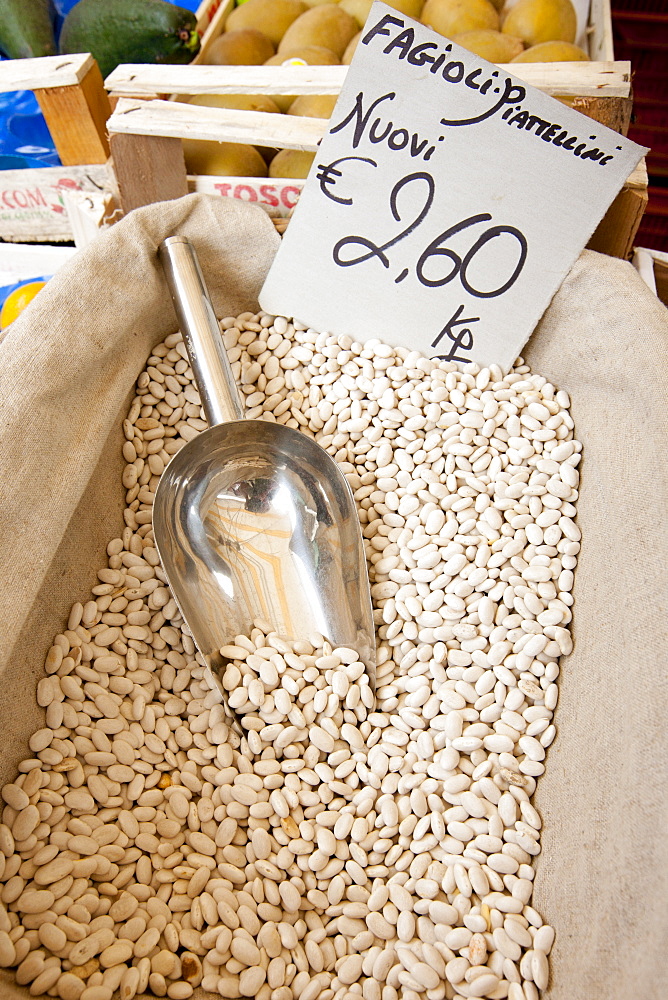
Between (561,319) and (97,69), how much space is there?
31.6 inches

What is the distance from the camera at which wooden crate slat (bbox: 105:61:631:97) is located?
89cm

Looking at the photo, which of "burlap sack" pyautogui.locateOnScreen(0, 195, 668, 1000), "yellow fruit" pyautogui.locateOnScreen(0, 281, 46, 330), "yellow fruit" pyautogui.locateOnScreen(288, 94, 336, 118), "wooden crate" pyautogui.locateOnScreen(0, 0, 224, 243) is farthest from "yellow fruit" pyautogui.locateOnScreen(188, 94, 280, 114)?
"yellow fruit" pyautogui.locateOnScreen(0, 281, 46, 330)

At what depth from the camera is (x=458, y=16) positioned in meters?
1.22

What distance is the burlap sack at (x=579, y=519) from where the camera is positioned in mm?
A: 572

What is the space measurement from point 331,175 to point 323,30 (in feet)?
1.91

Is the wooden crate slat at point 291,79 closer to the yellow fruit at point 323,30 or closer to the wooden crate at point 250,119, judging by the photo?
the wooden crate at point 250,119

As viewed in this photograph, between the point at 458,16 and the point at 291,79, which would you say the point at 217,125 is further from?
the point at 458,16

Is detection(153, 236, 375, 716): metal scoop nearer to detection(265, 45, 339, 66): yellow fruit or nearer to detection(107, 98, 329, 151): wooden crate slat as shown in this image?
detection(107, 98, 329, 151): wooden crate slat

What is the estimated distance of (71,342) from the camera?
780mm

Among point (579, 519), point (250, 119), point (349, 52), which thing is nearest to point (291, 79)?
point (250, 119)

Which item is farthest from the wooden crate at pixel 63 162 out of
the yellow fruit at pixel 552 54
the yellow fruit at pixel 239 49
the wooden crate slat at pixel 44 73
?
the yellow fruit at pixel 552 54

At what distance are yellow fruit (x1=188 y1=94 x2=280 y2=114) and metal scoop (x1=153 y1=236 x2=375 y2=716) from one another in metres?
0.45

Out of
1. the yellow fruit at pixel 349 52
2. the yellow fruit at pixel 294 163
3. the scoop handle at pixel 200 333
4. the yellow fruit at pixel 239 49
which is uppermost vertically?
the yellow fruit at pixel 239 49

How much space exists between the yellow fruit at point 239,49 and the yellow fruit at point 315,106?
23 cm
